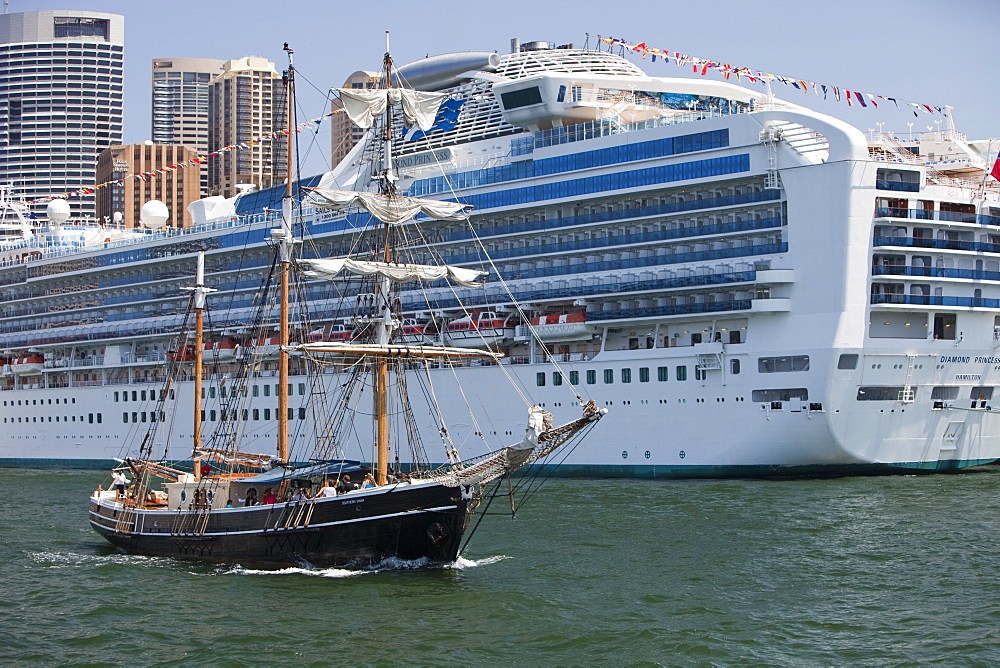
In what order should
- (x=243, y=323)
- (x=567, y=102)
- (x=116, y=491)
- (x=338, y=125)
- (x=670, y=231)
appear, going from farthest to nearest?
(x=338, y=125) → (x=243, y=323) → (x=567, y=102) → (x=670, y=231) → (x=116, y=491)

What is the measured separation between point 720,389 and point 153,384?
114 ft

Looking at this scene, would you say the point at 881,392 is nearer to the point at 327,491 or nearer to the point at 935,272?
the point at 935,272

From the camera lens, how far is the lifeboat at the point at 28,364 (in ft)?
258

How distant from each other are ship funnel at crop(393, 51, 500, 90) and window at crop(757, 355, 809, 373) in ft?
75.3

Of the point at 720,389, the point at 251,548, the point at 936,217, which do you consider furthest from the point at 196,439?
the point at 936,217

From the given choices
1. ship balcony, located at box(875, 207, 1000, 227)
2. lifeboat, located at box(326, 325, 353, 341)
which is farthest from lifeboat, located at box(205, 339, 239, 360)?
ship balcony, located at box(875, 207, 1000, 227)

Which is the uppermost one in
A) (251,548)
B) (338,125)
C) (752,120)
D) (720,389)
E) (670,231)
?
(338,125)

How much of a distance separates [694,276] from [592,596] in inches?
961

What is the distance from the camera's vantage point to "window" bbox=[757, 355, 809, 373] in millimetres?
47844

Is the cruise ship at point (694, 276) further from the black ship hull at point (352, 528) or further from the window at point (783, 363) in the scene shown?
the black ship hull at point (352, 528)

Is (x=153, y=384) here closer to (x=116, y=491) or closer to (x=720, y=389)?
(x=116, y=491)

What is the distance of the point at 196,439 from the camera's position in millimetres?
45000

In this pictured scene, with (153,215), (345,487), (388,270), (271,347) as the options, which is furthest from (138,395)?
(345,487)

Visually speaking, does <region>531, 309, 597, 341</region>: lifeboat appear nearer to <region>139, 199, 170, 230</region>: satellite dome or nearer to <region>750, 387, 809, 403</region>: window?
<region>750, 387, 809, 403</region>: window
